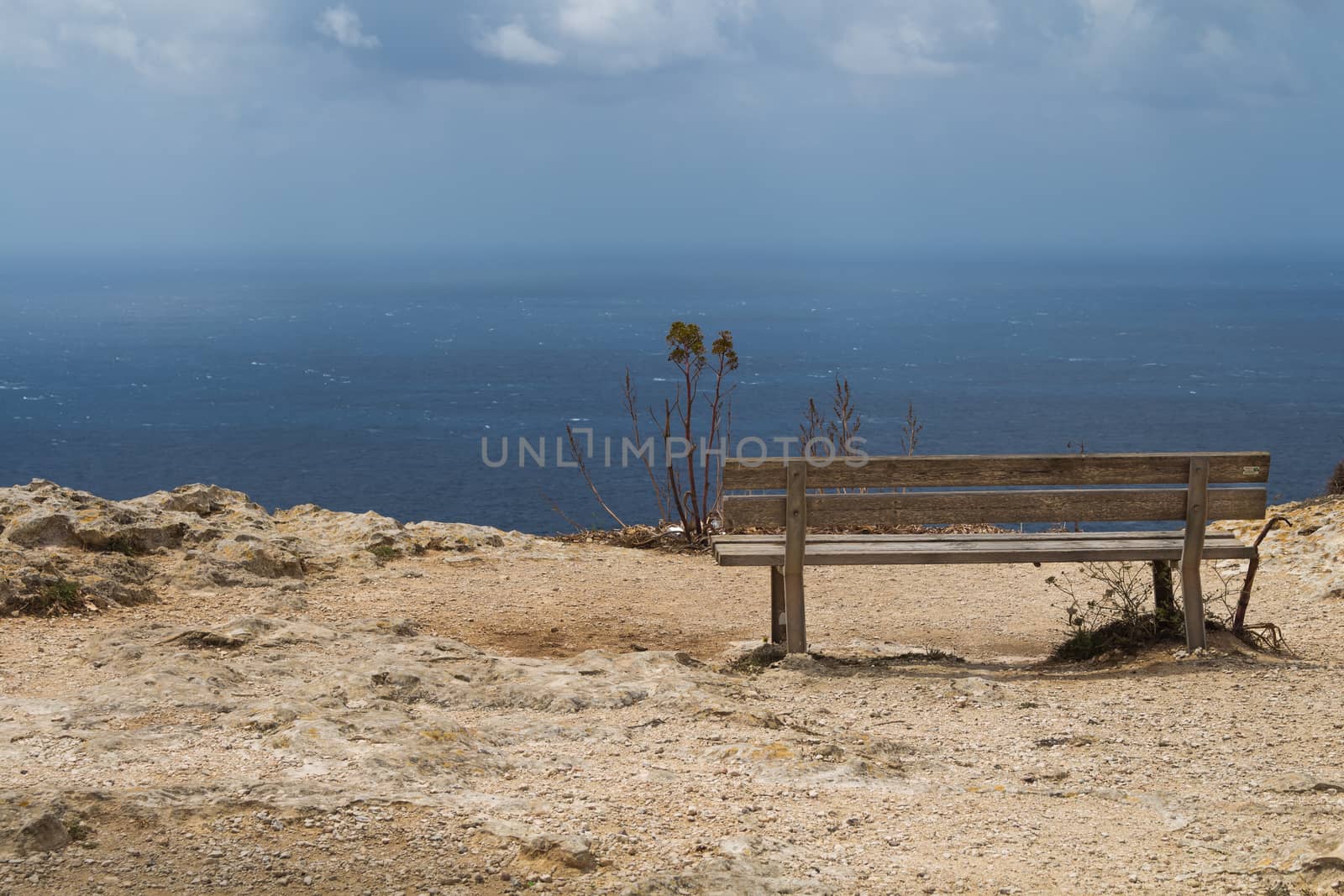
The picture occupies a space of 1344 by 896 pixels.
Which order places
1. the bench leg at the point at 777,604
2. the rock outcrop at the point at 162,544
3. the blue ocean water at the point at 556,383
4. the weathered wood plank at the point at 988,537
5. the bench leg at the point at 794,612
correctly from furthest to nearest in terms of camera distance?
1. the blue ocean water at the point at 556,383
2. the rock outcrop at the point at 162,544
3. the bench leg at the point at 777,604
4. the weathered wood plank at the point at 988,537
5. the bench leg at the point at 794,612

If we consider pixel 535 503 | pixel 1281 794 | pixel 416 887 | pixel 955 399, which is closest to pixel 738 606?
pixel 1281 794

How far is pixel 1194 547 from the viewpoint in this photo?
6.95 m

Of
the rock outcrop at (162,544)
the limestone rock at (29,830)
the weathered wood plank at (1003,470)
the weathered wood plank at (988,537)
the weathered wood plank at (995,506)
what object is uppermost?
the weathered wood plank at (1003,470)

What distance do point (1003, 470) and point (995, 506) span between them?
0.92 ft

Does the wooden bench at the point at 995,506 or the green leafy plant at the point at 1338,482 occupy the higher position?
the wooden bench at the point at 995,506

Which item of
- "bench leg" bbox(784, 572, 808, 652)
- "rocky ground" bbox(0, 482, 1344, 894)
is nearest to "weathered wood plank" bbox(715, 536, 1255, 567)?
"bench leg" bbox(784, 572, 808, 652)

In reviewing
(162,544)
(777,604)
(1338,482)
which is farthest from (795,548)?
(1338,482)

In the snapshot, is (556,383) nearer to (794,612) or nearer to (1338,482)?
(1338,482)

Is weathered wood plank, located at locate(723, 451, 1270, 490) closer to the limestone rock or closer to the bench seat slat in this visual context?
the bench seat slat

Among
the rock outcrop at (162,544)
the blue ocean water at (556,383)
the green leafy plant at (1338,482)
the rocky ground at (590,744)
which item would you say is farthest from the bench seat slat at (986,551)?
the blue ocean water at (556,383)

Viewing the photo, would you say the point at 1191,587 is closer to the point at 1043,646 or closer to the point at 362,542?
the point at 1043,646

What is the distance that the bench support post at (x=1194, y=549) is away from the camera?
687 cm

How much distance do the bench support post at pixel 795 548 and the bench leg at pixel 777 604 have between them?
0.96 feet

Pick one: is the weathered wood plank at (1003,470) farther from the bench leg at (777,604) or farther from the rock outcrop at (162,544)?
the rock outcrop at (162,544)
